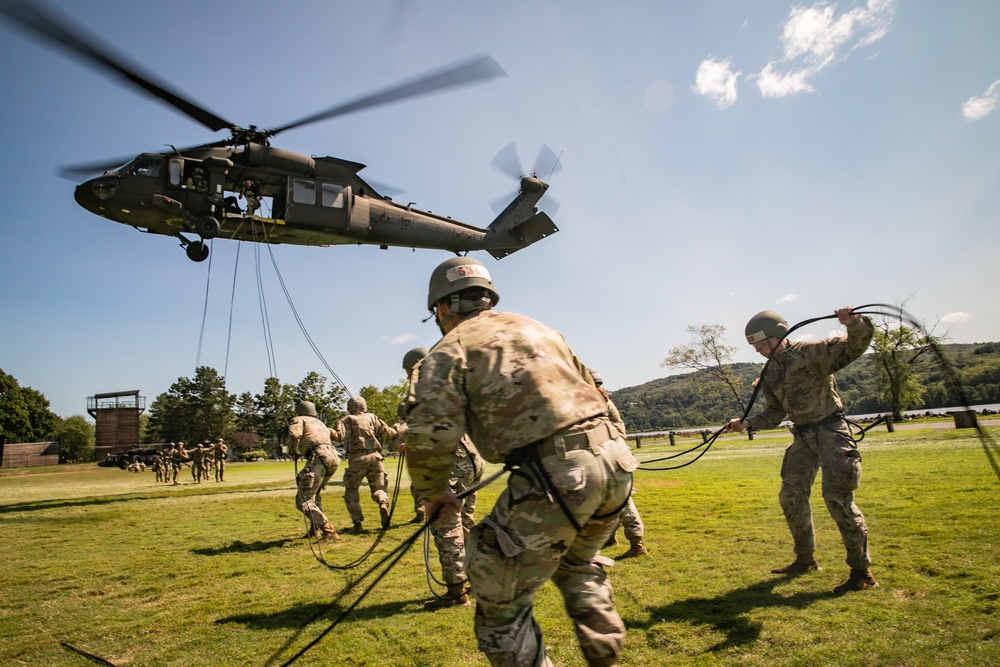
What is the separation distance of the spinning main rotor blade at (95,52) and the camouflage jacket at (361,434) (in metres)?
9.19

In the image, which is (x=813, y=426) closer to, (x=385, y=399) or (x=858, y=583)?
(x=858, y=583)

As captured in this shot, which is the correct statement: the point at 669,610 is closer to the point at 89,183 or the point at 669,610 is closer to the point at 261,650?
the point at 261,650

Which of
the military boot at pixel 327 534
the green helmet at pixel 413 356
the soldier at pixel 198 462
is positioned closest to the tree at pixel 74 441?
the soldier at pixel 198 462

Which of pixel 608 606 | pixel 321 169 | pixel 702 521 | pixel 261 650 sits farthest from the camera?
pixel 321 169

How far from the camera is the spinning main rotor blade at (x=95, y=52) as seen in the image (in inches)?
381

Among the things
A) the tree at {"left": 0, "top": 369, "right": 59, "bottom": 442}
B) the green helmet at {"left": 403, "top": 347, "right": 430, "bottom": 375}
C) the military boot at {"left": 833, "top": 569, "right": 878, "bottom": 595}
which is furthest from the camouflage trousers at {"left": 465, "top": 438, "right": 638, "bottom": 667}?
the tree at {"left": 0, "top": 369, "right": 59, "bottom": 442}

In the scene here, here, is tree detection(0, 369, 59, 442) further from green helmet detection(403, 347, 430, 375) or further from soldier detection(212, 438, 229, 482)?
green helmet detection(403, 347, 430, 375)

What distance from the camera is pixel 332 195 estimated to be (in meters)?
15.2

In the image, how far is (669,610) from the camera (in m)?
4.80

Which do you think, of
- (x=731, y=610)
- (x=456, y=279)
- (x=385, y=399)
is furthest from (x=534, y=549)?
(x=385, y=399)

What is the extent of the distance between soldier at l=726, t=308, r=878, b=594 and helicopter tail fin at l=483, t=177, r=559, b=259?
1412cm

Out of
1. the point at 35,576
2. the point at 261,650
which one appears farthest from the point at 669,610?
the point at 35,576

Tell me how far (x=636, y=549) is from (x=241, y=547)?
703cm

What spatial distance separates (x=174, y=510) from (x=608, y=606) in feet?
Result: 54.3
